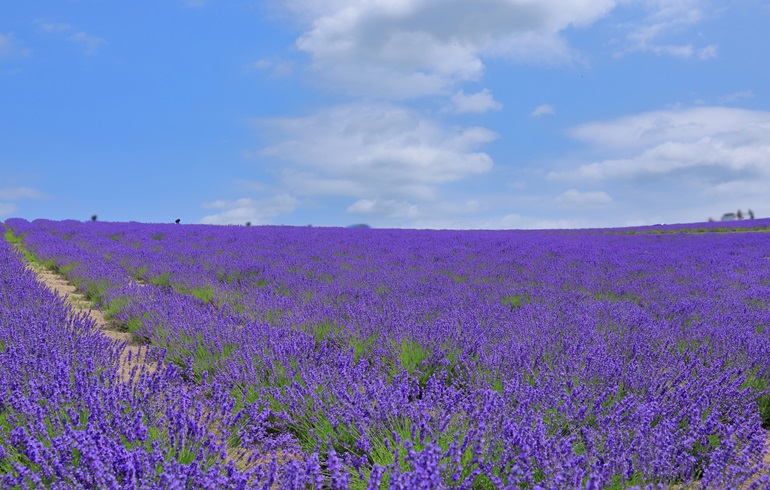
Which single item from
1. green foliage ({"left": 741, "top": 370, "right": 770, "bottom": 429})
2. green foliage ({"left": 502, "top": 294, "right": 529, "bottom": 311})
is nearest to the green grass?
green foliage ({"left": 502, "top": 294, "right": 529, "bottom": 311})

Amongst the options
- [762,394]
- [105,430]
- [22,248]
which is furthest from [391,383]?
[22,248]

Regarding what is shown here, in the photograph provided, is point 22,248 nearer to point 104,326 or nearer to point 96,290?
point 96,290

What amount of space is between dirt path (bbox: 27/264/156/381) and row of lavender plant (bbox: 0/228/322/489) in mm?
252

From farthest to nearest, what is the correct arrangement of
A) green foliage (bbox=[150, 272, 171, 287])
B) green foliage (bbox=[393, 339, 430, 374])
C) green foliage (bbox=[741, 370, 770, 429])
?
green foliage (bbox=[150, 272, 171, 287]) < green foliage (bbox=[393, 339, 430, 374]) < green foliage (bbox=[741, 370, 770, 429])

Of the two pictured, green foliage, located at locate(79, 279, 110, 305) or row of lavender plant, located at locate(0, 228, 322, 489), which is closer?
row of lavender plant, located at locate(0, 228, 322, 489)

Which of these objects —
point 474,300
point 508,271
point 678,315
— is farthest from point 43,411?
point 508,271

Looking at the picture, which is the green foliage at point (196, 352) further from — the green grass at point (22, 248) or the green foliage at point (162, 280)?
the green grass at point (22, 248)

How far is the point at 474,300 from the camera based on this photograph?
520cm

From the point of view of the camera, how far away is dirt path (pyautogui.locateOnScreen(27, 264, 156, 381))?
3.64 meters

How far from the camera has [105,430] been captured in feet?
6.85

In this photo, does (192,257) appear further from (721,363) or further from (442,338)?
(721,363)

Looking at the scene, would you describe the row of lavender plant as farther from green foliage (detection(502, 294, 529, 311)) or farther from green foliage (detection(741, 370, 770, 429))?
green foliage (detection(502, 294, 529, 311))

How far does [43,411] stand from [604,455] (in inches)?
85.9

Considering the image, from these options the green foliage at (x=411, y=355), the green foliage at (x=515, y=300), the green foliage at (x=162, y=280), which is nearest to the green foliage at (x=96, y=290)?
the green foliage at (x=162, y=280)
